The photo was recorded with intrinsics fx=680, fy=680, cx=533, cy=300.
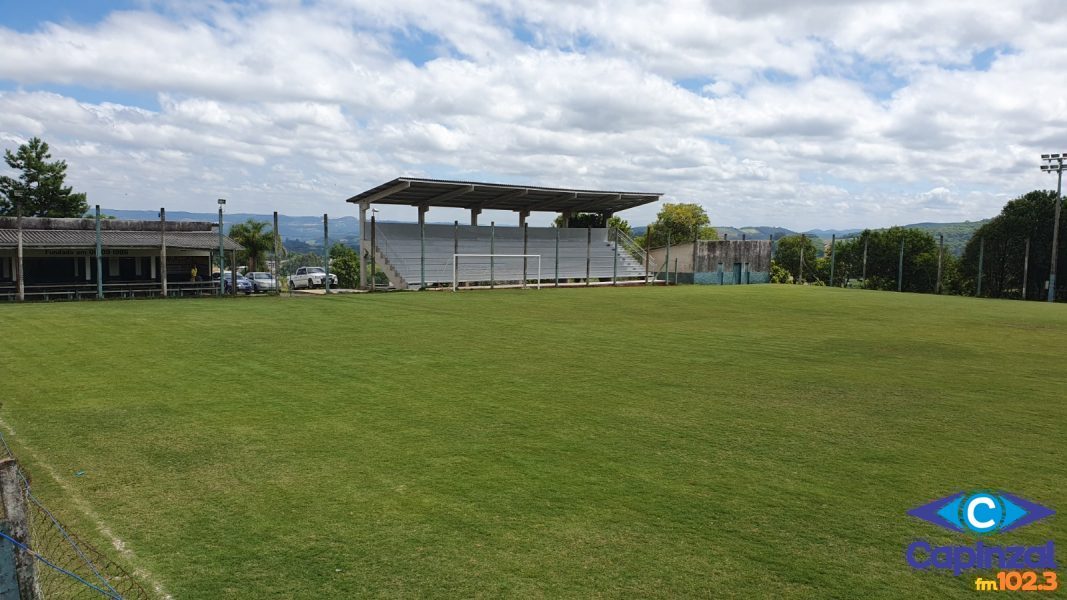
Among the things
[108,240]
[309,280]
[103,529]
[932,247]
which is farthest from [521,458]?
[932,247]

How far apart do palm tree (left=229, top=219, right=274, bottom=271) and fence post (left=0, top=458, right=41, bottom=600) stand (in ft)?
203

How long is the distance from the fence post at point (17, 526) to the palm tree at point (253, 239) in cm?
6194

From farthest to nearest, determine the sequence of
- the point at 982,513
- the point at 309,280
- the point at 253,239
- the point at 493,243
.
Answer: the point at 253,239 → the point at 309,280 → the point at 493,243 → the point at 982,513

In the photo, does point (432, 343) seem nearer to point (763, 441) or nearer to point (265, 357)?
point (265, 357)

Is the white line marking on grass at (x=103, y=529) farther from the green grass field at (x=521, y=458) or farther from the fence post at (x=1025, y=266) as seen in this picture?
the fence post at (x=1025, y=266)

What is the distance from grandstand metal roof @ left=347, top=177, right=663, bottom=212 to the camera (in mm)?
34594

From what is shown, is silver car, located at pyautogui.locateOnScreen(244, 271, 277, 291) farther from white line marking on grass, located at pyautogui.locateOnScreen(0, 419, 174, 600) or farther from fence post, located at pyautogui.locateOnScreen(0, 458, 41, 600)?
fence post, located at pyautogui.locateOnScreen(0, 458, 41, 600)

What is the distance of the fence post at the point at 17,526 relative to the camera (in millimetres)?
3416

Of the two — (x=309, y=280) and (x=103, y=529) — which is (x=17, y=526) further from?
(x=309, y=280)

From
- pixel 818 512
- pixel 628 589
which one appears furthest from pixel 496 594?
pixel 818 512

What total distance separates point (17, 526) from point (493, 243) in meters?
35.3

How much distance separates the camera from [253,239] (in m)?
62.3

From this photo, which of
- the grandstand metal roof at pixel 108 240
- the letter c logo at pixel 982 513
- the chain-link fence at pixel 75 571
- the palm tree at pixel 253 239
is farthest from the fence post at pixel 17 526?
the palm tree at pixel 253 239

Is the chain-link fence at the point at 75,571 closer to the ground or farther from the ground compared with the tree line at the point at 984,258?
closer to the ground
